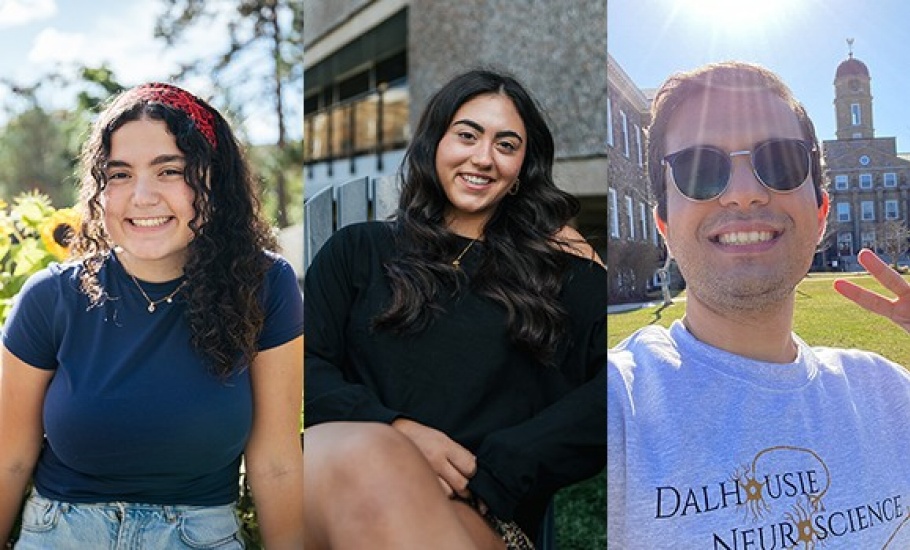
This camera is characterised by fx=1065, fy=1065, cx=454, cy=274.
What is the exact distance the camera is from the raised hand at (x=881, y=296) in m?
2.88

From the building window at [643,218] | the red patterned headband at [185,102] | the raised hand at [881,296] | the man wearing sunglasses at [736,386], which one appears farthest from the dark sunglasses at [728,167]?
the red patterned headband at [185,102]


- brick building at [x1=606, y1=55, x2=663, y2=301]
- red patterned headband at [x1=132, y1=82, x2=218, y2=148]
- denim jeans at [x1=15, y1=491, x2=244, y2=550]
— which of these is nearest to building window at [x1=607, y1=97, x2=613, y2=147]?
brick building at [x1=606, y1=55, x2=663, y2=301]

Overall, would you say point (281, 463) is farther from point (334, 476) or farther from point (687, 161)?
point (687, 161)

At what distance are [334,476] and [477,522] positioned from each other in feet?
1.33

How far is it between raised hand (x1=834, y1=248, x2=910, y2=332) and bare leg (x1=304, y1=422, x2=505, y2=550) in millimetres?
1177

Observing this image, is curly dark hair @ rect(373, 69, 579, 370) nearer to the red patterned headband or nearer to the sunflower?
the red patterned headband

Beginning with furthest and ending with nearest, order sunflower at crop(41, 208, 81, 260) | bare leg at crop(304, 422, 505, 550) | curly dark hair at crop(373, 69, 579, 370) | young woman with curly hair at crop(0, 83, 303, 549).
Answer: sunflower at crop(41, 208, 81, 260), young woman with curly hair at crop(0, 83, 303, 549), curly dark hair at crop(373, 69, 579, 370), bare leg at crop(304, 422, 505, 550)

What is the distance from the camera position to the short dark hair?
279 centimetres

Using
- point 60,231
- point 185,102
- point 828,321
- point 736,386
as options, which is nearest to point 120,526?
point 60,231

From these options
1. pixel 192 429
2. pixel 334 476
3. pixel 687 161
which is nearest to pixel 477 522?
pixel 334 476

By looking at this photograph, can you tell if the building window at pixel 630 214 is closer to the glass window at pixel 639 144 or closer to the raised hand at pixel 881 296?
the glass window at pixel 639 144

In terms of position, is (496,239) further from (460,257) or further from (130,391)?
(130,391)

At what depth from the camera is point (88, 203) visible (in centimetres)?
302

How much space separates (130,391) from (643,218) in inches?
57.3
